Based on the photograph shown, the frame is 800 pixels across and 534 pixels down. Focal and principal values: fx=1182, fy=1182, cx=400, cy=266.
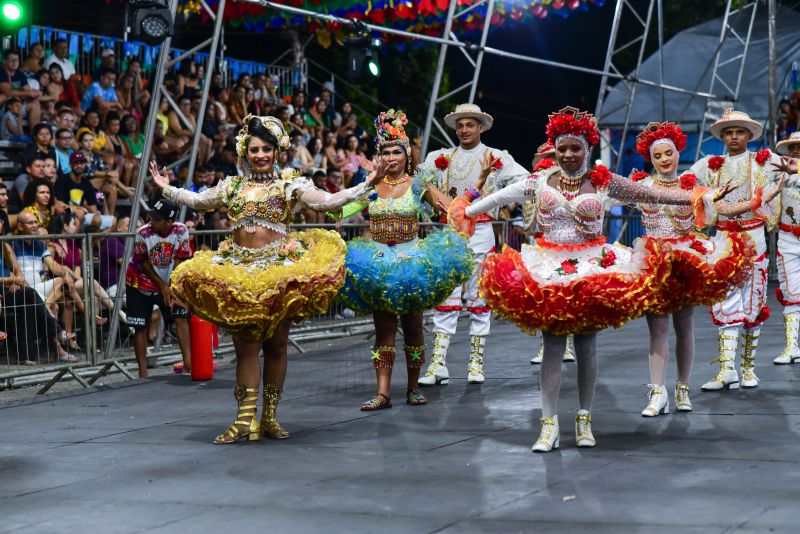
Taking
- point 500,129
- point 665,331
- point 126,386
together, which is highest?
point 500,129

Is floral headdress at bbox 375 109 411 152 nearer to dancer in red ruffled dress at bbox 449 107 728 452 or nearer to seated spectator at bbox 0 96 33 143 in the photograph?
dancer in red ruffled dress at bbox 449 107 728 452

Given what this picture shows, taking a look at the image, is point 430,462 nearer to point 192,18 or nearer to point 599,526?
point 599,526

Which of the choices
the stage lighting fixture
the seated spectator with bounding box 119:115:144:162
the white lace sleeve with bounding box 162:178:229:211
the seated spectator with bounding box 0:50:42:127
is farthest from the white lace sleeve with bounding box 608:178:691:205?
the seated spectator with bounding box 119:115:144:162

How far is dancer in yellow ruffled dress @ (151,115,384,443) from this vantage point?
23.4 ft

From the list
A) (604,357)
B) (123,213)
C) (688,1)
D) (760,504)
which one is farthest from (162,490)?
(688,1)

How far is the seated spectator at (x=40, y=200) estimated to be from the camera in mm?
11883

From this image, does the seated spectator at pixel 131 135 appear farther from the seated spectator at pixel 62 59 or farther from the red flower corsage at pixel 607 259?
the red flower corsage at pixel 607 259

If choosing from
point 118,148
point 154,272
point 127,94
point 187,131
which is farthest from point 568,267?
point 127,94

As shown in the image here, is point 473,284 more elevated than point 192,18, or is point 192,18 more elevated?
point 192,18

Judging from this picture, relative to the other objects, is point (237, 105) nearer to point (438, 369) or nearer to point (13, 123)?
point (13, 123)

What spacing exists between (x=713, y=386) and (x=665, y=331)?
136 cm

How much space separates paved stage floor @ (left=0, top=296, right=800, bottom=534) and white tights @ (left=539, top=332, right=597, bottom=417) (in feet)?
1.01

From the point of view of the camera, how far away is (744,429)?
743cm

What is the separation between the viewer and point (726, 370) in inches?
357
